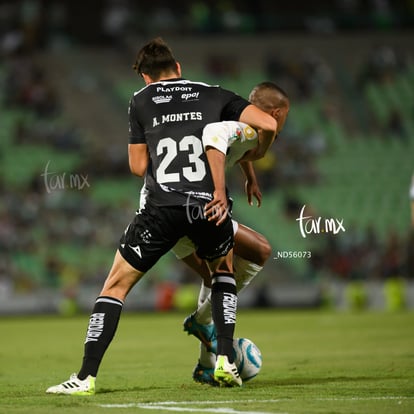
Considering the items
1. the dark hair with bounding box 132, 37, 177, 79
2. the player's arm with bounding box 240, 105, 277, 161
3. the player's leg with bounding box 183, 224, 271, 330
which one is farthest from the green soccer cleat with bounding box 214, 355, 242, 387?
the dark hair with bounding box 132, 37, 177, 79

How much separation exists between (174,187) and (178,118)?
17.9 inches

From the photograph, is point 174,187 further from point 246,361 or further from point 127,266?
point 246,361

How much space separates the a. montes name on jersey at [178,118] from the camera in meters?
6.70

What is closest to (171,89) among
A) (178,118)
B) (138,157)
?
(178,118)

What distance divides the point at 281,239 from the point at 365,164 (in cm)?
637

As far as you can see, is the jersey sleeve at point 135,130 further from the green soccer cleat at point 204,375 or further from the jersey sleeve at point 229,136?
the green soccer cleat at point 204,375

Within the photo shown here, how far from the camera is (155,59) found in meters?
6.82

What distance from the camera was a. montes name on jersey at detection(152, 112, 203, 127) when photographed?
670 cm

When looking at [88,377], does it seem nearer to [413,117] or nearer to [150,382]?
[150,382]

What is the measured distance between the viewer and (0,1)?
104 feet

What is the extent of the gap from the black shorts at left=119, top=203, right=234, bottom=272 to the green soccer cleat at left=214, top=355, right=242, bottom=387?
2.48ft

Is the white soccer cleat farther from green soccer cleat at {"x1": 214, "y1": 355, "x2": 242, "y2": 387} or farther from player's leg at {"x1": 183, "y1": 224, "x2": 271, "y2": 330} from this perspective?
player's leg at {"x1": 183, "y1": 224, "x2": 271, "y2": 330}

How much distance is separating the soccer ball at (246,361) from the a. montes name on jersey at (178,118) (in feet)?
5.55

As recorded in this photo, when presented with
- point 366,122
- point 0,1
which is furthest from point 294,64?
point 0,1
